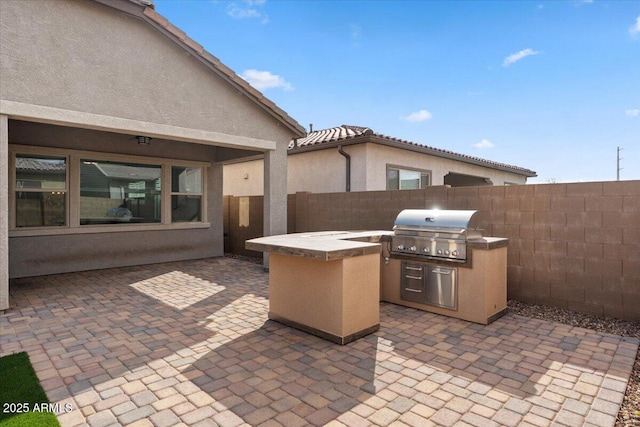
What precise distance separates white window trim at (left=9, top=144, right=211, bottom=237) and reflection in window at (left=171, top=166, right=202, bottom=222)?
21 centimetres

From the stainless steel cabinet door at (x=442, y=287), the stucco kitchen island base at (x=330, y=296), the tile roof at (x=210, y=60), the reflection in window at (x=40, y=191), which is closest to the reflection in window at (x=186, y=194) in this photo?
the reflection in window at (x=40, y=191)

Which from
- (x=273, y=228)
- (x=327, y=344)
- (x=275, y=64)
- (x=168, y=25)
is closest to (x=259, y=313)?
(x=327, y=344)

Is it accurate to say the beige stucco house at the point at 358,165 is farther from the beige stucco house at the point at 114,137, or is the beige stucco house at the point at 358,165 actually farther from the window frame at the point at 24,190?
the window frame at the point at 24,190

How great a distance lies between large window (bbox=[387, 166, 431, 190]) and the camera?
12.3m

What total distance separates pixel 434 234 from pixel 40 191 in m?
9.33

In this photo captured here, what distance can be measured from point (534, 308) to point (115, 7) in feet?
31.3

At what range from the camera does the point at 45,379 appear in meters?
3.68

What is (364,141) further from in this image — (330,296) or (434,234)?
(330,296)

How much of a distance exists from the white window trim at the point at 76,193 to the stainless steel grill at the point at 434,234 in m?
7.57

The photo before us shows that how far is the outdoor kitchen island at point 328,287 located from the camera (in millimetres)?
4637

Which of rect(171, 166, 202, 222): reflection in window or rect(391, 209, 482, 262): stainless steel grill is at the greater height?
rect(171, 166, 202, 222): reflection in window

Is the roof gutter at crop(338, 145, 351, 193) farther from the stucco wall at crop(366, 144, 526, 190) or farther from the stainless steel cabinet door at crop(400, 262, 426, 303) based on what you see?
the stainless steel cabinet door at crop(400, 262, 426, 303)

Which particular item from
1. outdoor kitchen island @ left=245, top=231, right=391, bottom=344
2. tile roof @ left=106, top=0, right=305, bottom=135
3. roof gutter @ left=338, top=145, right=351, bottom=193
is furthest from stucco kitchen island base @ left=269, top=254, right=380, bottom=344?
roof gutter @ left=338, top=145, right=351, bottom=193

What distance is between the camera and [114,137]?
9.77 m
